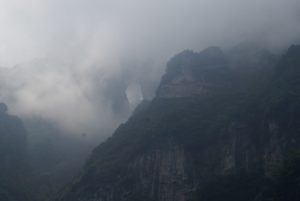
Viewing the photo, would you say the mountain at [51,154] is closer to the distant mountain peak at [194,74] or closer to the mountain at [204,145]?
the mountain at [204,145]

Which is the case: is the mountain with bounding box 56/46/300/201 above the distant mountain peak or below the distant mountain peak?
below

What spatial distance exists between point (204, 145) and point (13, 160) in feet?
129

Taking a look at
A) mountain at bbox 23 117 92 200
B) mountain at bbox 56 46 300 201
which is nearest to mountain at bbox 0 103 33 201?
mountain at bbox 23 117 92 200

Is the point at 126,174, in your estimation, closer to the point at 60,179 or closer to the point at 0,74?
the point at 60,179

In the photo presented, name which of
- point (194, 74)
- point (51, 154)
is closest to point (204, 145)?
point (194, 74)

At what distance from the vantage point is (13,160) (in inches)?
4318

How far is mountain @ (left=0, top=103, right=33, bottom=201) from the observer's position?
97.2 meters

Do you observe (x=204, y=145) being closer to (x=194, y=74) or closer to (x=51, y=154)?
(x=194, y=74)

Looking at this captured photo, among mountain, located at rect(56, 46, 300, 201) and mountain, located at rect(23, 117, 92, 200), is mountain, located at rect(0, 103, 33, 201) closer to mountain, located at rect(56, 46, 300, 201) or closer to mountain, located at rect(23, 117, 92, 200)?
mountain, located at rect(23, 117, 92, 200)

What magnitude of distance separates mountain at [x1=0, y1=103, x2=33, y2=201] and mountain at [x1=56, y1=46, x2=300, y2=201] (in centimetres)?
1104

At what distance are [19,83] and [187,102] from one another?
2323 inches

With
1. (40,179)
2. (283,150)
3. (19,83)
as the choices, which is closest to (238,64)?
(283,150)

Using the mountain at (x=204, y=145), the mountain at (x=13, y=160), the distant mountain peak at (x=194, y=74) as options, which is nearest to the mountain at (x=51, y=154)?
the mountain at (x=13, y=160)

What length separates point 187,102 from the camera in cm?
9988
